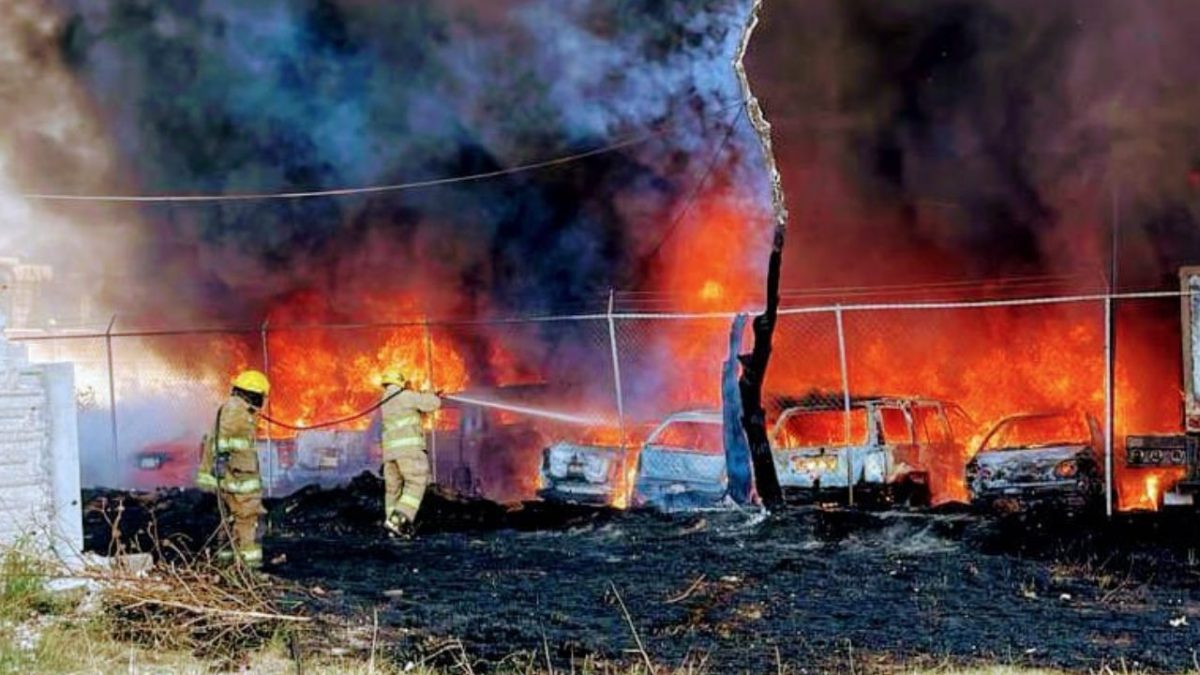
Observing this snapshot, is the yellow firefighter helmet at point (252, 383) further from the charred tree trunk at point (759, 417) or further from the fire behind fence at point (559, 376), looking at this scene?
the fire behind fence at point (559, 376)

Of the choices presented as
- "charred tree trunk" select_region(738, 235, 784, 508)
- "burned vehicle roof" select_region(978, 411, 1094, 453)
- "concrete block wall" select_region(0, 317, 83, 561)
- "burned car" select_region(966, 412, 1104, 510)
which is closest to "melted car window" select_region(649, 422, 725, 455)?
"charred tree trunk" select_region(738, 235, 784, 508)

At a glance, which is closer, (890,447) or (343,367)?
(890,447)

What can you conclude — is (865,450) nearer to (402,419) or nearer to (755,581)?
(755,581)

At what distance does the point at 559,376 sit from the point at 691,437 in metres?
8.03

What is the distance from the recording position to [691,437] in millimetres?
12680

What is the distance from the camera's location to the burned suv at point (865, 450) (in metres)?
11.8

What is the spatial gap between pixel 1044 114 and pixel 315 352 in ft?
39.6

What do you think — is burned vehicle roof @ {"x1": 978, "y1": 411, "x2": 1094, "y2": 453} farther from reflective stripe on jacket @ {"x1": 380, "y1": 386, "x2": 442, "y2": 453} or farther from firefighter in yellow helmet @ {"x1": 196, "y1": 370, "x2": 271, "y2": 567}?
firefighter in yellow helmet @ {"x1": 196, "y1": 370, "x2": 271, "y2": 567}

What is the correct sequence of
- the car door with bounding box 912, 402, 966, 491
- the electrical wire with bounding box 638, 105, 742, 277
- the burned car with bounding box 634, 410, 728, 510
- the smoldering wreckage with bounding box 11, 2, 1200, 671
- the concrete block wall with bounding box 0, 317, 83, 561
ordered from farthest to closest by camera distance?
the electrical wire with bounding box 638, 105, 742, 277 < the car door with bounding box 912, 402, 966, 491 < the burned car with bounding box 634, 410, 728, 510 < the concrete block wall with bounding box 0, 317, 83, 561 < the smoldering wreckage with bounding box 11, 2, 1200, 671

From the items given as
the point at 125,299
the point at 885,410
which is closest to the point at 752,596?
the point at 885,410

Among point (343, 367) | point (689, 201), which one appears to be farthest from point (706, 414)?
point (343, 367)

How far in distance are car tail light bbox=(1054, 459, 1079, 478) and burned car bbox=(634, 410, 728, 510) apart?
326cm

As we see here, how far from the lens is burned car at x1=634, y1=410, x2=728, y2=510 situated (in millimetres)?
12109

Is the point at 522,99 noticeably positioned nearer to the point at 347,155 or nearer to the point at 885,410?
the point at 347,155
